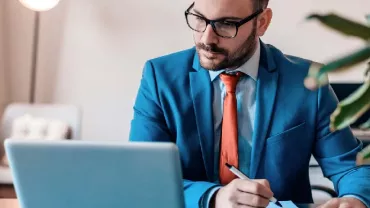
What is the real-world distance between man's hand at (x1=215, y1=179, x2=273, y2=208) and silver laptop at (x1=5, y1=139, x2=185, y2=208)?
0.22 metres

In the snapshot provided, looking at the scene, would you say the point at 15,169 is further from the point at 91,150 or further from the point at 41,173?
the point at 91,150

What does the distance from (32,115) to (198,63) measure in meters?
1.35

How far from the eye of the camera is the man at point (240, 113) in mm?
1332

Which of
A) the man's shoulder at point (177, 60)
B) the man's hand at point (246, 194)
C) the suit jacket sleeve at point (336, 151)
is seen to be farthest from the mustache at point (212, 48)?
the man's hand at point (246, 194)

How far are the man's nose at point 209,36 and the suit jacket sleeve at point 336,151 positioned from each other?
326mm

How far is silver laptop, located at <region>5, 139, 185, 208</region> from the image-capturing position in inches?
32.8

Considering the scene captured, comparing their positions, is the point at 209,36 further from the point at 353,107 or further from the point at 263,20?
the point at 353,107

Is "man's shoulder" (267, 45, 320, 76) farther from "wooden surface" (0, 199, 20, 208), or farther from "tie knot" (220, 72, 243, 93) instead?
"wooden surface" (0, 199, 20, 208)

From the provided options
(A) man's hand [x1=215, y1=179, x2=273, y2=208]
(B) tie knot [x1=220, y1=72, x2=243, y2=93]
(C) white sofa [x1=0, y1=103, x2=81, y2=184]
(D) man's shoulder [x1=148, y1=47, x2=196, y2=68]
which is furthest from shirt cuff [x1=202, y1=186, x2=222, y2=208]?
(C) white sofa [x1=0, y1=103, x2=81, y2=184]

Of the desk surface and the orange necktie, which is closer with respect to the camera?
the desk surface

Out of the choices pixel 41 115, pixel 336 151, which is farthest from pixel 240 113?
pixel 41 115

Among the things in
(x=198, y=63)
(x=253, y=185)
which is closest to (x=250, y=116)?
(x=198, y=63)

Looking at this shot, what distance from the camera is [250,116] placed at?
1.39 meters

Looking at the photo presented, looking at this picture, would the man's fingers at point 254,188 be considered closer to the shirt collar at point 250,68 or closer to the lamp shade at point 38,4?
the shirt collar at point 250,68
